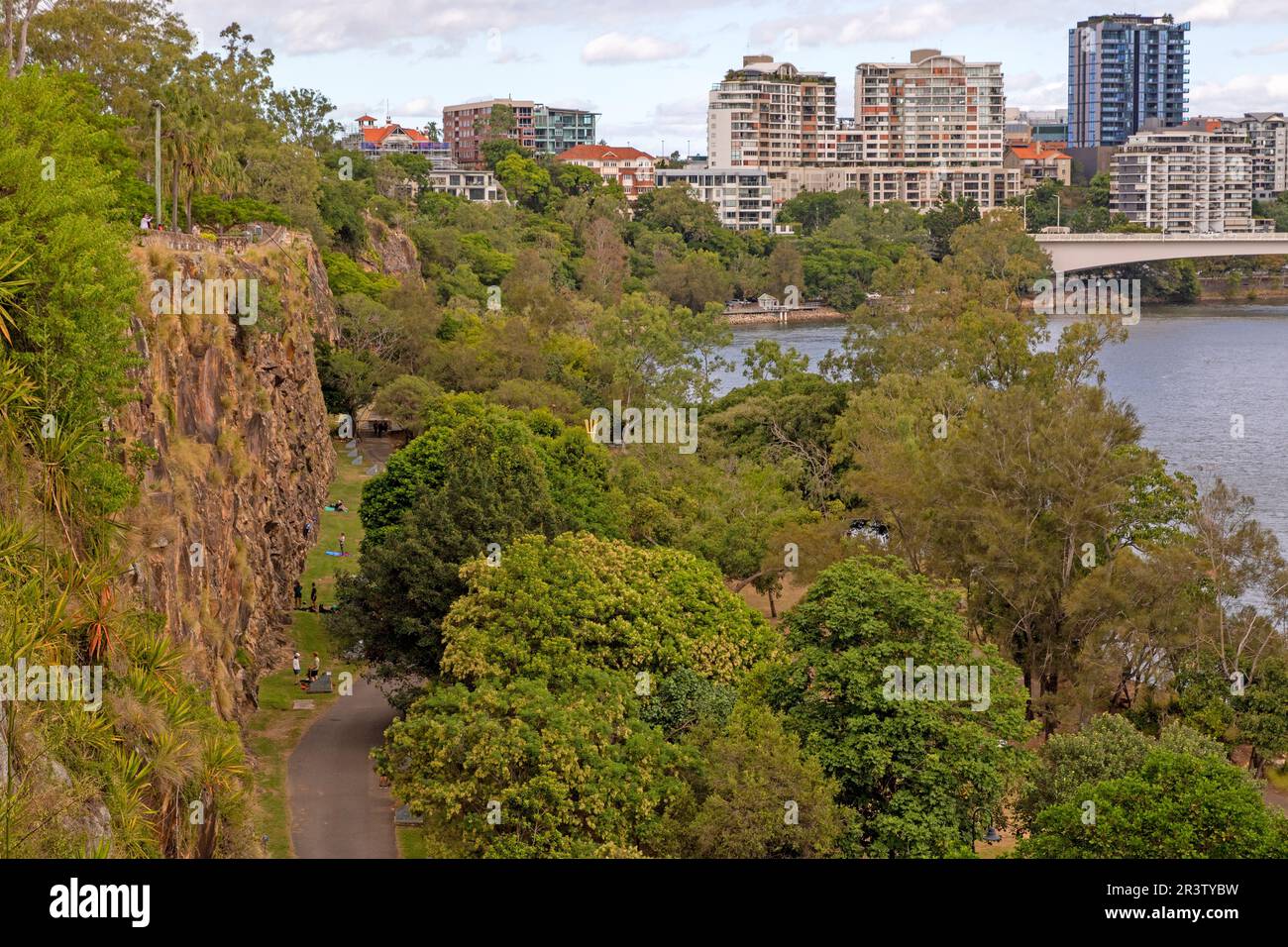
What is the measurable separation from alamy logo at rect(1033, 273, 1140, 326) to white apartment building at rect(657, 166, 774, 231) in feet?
165

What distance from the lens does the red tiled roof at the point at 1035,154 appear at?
616ft

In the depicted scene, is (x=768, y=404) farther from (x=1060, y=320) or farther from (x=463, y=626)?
(x=1060, y=320)

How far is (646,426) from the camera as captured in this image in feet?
174

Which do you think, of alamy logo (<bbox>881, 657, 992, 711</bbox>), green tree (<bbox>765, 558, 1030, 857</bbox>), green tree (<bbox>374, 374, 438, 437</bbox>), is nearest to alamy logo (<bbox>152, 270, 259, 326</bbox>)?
green tree (<bbox>765, 558, 1030, 857</bbox>)

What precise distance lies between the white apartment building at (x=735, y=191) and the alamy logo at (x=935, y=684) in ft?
456

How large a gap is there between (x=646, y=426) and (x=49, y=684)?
39064mm

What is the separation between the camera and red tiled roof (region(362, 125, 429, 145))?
162125mm

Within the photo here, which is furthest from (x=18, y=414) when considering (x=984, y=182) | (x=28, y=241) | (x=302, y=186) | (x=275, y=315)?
(x=984, y=182)

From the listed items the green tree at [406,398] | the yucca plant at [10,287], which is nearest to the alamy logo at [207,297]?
the yucca plant at [10,287]

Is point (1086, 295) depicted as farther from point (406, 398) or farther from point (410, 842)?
point (410, 842)

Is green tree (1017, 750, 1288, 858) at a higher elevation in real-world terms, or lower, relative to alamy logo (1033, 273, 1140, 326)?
lower

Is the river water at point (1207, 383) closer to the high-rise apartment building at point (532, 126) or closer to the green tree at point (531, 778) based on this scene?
the green tree at point (531, 778)

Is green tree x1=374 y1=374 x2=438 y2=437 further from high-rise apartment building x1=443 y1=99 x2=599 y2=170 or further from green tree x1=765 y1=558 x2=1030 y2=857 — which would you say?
high-rise apartment building x1=443 y1=99 x2=599 y2=170
